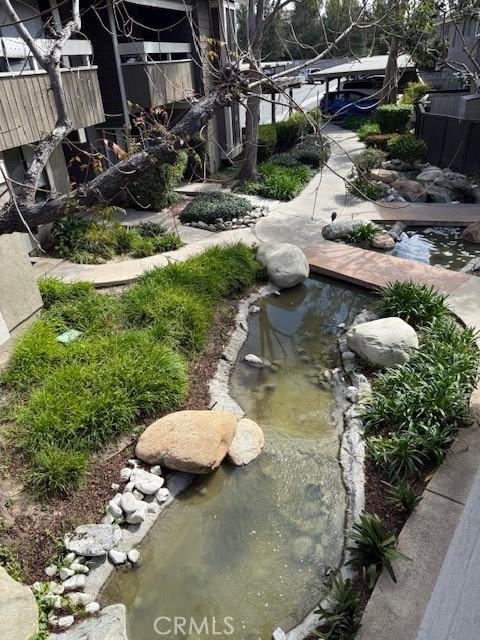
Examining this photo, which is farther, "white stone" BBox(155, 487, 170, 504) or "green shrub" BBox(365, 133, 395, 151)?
"green shrub" BBox(365, 133, 395, 151)

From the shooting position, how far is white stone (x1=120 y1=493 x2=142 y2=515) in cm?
441

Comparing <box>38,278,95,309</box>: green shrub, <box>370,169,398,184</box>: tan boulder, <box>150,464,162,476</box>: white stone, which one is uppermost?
<box>38,278,95,309</box>: green shrub

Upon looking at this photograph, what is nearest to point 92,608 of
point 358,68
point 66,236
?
point 66,236

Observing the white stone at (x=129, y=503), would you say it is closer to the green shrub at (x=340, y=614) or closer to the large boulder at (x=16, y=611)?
the large boulder at (x=16, y=611)

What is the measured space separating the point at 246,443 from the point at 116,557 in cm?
178

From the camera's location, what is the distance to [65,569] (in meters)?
3.87

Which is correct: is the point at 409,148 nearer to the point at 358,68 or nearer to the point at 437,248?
the point at 437,248

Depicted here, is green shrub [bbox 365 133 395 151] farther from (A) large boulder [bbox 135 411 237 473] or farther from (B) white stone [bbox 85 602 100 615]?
(B) white stone [bbox 85 602 100 615]

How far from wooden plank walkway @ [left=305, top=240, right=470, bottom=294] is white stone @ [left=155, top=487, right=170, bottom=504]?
506 centimetres

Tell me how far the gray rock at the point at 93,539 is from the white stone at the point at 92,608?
0.41 m

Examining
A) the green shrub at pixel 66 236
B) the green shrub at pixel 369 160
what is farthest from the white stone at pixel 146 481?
the green shrub at pixel 369 160

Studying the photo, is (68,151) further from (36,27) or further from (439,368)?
(439,368)

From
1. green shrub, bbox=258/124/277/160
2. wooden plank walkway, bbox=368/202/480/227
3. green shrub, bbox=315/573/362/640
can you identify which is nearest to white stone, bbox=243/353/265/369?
green shrub, bbox=315/573/362/640

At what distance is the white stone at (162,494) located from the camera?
464 centimetres
